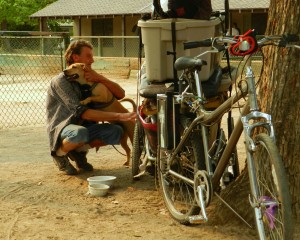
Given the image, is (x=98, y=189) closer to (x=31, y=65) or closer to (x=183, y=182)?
(x=183, y=182)

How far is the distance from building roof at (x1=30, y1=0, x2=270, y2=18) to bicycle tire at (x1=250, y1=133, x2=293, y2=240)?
23.3 m

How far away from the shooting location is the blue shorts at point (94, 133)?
600 cm

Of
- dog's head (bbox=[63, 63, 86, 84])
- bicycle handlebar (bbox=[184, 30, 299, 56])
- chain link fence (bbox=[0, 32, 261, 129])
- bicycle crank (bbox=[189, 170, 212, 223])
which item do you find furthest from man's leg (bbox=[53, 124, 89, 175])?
chain link fence (bbox=[0, 32, 261, 129])

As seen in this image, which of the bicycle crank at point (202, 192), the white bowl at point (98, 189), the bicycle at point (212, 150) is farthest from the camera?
the white bowl at point (98, 189)

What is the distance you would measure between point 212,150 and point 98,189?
121 centimetres

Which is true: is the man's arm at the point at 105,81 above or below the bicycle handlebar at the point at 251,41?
below

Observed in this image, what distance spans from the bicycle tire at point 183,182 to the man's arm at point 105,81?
4.35ft

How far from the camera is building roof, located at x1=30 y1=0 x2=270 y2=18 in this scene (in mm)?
27750

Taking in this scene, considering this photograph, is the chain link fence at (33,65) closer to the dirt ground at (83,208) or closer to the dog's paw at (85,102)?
the dirt ground at (83,208)

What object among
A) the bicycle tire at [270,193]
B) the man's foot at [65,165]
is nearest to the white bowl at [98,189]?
the man's foot at [65,165]

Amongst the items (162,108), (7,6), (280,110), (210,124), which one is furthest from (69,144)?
(7,6)

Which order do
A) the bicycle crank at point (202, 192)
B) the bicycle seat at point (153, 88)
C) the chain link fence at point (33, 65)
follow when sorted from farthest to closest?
the chain link fence at point (33, 65) → the bicycle seat at point (153, 88) → the bicycle crank at point (202, 192)

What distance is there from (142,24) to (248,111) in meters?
1.81

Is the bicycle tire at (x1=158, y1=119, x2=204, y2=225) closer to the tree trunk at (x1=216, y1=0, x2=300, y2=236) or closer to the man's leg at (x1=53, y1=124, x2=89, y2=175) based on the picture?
the tree trunk at (x1=216, y1=0, x2=300, y2=236)
